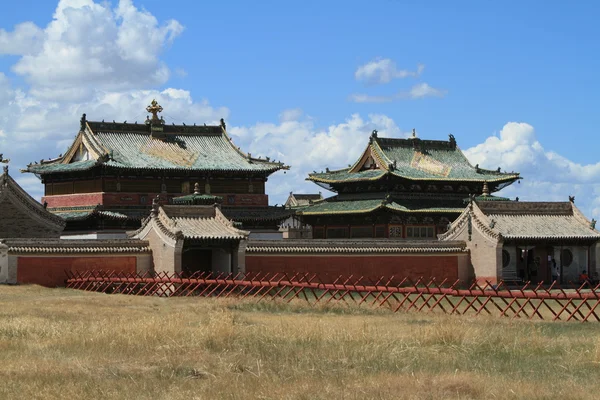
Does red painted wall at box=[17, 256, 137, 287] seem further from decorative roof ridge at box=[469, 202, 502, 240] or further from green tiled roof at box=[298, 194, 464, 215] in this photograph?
green tiled roof at box=[298, 194, 464, 215]

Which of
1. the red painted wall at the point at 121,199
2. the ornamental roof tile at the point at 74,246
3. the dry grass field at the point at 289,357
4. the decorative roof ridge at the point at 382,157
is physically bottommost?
the dry grass field at the point at 289,357

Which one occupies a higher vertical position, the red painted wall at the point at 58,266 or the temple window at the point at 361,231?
the temple window at the point at 361,231

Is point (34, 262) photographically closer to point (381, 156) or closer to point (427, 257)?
point (427, 257)

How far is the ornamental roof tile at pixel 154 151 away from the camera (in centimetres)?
6178

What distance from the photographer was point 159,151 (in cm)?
6397

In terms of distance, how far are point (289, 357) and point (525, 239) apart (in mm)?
31634

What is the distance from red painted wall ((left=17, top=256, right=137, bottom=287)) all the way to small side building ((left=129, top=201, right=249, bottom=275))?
1437 millimetres

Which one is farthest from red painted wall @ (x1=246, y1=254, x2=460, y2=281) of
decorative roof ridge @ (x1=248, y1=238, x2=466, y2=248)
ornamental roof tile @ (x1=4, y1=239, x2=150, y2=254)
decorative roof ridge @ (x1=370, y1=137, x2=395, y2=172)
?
decorative roof ridge @ (x1=370, y1=137, x2=395, y2=172)

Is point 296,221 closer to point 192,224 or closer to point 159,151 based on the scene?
point 159,151

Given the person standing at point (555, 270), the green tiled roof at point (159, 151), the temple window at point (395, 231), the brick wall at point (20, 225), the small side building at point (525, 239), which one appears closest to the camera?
the brick wall at point (20, 225)

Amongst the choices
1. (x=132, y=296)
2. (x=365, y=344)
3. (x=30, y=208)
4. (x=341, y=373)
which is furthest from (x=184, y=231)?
(x=341, y=373)

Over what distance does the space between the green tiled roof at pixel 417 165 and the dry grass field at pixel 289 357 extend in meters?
34.0

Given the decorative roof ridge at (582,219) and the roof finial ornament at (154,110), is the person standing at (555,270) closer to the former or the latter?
the decorative roof ridge at (582,219)

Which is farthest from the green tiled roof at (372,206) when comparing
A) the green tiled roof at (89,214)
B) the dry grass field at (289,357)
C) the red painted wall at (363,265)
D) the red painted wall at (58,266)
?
the dry grass field at (289,357)
